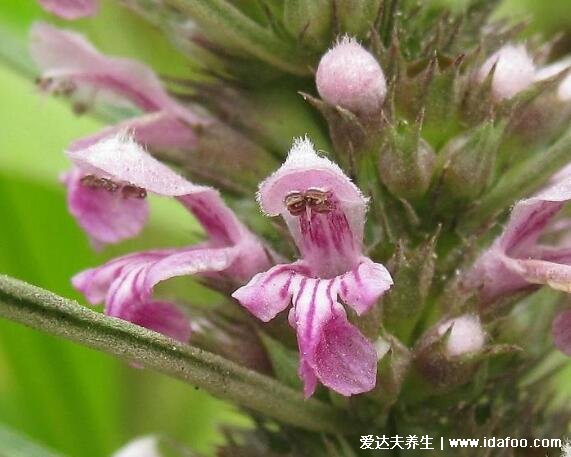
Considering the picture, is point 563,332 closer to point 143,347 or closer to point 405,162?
point 405,162

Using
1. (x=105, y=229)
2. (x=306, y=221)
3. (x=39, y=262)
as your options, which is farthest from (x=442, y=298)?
(x=39, y=262)

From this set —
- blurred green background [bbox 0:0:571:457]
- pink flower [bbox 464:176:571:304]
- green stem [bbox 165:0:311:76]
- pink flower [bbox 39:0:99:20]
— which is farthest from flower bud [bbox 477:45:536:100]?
blurred green background [bbox 0:0:571:457]

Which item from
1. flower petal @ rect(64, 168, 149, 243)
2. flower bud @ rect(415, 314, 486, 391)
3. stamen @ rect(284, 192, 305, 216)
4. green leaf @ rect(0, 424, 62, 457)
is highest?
flower petal @ rect(64, 168, 149, 243)

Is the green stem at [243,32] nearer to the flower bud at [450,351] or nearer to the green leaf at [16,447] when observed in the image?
the flower bud at [450,351]

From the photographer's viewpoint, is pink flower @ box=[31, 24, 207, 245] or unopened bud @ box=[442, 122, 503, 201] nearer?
unopened bud @ box=[442, 122, 503, 201]

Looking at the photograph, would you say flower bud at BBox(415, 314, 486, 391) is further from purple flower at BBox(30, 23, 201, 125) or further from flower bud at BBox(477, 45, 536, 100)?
purple flower at BBox(30, 23, 201, 125)

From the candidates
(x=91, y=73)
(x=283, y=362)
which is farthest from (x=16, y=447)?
(x=91, y=73)
